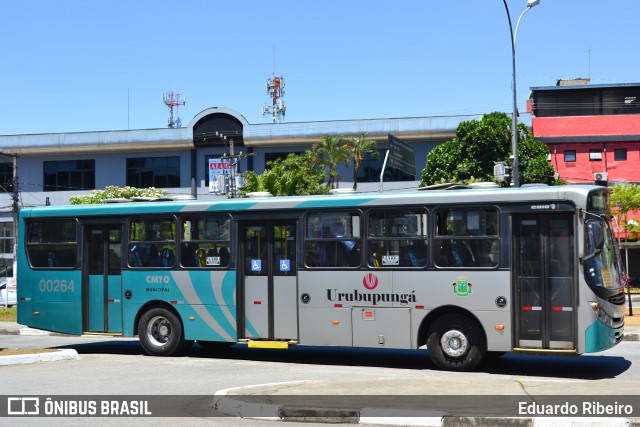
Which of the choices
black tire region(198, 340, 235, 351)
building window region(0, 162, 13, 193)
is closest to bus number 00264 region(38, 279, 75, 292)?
black tire region(198, 340, 235, 351)

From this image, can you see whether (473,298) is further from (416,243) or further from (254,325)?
Result: (254,325)

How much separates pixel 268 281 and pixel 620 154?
1784 inches

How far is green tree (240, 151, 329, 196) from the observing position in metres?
→ 38.9

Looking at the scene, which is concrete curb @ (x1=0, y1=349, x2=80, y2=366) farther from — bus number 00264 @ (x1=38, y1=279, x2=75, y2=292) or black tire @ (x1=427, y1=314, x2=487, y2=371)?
black tire @ (x1=427, y1=314, x2=487, y2=371)

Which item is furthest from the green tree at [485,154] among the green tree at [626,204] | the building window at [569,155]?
the building window at [569,155]

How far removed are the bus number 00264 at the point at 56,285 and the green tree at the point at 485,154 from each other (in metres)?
32.5

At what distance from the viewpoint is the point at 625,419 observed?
9250 mm

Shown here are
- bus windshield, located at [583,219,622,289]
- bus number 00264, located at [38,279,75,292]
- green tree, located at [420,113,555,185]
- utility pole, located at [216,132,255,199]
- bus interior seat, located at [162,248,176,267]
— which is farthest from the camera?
utility pole, located at [216,132,255,199]

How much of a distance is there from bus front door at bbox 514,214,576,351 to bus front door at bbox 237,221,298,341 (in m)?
4.21

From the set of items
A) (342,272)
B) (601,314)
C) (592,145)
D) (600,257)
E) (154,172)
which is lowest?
(601,314)

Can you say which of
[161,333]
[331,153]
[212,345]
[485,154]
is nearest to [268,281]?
[161,333]

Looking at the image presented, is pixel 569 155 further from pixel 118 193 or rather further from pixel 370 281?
pixel 370 281

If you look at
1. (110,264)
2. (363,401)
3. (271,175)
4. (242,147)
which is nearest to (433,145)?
(242,147)

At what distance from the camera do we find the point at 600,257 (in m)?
14.1
